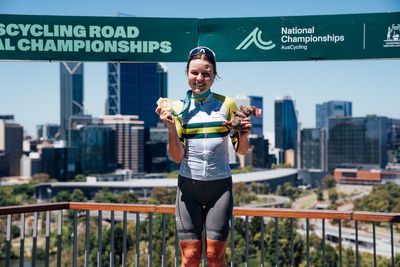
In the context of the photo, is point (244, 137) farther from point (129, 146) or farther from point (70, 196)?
point (129, 146)

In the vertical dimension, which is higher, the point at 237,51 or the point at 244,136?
the point at 237,51

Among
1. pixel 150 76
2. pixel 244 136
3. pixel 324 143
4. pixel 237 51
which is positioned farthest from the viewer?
pixel 150 76

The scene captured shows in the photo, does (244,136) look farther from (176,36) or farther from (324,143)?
(324,143)

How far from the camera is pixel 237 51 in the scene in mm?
4188

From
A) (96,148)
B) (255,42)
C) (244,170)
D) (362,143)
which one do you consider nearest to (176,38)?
(255,42)

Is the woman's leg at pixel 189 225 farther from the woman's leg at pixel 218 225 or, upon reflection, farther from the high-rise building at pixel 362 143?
the high-rise building at pixel 362 143

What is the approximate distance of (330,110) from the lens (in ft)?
440

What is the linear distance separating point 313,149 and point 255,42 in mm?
94133

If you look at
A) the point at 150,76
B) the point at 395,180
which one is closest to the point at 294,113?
the point at 395,180

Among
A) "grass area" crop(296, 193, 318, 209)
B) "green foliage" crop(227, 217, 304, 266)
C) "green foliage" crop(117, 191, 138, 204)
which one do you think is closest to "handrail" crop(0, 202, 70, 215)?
"green foliage" crop(227, 217, 304, 266)

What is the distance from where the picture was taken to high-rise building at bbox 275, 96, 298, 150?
319 ft

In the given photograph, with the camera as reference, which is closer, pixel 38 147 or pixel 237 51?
pixel 237 51

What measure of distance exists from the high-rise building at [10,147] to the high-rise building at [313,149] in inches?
2018

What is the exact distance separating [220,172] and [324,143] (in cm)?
9550
